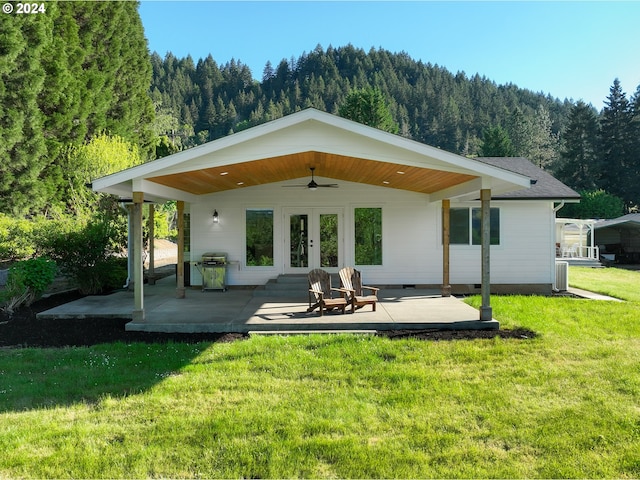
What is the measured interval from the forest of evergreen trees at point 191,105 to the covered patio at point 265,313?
13.2 m

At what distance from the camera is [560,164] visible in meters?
48.4

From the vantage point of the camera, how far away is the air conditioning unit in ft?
36.8

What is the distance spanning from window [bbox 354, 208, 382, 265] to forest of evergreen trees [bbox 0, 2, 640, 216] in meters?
14.2

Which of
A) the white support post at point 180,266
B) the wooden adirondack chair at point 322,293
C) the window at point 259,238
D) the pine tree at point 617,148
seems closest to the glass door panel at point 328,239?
the window at point 259,238

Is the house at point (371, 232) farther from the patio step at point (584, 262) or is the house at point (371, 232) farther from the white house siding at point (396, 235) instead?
the patio step at point (584, 262)

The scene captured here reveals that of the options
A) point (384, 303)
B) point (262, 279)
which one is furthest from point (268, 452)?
point (262, 279)

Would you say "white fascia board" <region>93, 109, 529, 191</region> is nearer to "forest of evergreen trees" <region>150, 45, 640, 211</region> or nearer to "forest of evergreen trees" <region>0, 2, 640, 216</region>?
"forest of evergreen trees" <region>0, 2, 640, 216</region>

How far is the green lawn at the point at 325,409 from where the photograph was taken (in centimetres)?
304

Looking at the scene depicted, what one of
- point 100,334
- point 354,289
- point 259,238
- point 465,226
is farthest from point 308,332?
point 465,226

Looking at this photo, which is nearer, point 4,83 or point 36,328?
point 36,328

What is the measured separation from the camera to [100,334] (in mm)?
6922

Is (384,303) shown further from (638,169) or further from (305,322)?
(638,169)

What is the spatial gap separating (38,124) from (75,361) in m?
19.5

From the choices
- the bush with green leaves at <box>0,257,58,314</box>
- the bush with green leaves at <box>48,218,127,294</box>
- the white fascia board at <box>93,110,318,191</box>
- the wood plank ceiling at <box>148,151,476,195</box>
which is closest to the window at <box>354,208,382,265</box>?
the wood plank ceiling at <box>148,151,476,195</box>
